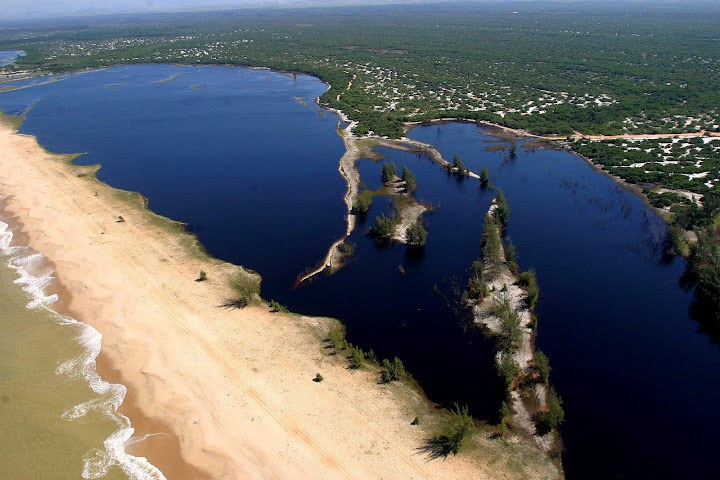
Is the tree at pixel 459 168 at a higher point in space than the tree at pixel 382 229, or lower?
higher

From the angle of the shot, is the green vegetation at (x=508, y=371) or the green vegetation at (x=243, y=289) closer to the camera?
the green vegetation at (x=508, y=371)

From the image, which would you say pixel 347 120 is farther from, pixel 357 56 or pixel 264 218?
pixel 357 56

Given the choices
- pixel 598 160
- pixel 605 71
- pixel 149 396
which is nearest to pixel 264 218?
pixel 149 396

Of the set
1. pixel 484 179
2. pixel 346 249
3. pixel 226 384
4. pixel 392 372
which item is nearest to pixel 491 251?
pixel 346 249

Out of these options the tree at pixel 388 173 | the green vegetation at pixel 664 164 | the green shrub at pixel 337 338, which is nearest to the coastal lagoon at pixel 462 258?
the green shrub at pixel 337 338

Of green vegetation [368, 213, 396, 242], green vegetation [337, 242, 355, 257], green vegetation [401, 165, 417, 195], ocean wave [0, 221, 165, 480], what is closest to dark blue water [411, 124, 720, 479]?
green vegetation [401, 165, 417, 195]

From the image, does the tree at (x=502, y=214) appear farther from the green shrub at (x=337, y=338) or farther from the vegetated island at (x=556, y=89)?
the green shrub at (x=337, y=338)
